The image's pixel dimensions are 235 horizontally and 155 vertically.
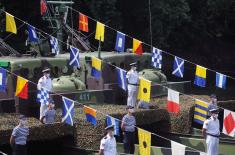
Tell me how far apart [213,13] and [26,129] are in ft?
102

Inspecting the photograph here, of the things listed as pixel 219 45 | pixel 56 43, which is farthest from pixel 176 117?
pixel 219 45

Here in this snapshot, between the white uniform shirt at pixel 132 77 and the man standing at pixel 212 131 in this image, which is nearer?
the man standing at pixel 212 131

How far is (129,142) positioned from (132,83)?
142 inches

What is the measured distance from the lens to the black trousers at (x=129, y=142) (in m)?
16.7

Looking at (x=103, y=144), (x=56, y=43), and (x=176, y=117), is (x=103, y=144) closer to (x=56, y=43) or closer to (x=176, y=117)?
(x=176, y=117)

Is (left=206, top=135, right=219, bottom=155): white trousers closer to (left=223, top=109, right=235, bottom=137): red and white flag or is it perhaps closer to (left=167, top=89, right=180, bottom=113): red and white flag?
(left=223, top=109, right=235, bottom=137): red and white flag

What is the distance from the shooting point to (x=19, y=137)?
1484 centimetres

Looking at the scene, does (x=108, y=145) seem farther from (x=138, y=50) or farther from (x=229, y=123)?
(x=138, y=50)

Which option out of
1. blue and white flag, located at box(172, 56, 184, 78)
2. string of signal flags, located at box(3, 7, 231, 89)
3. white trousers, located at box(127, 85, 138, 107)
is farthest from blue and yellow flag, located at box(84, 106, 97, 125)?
blue and white flag, located at box(172, 56, 184, 78)

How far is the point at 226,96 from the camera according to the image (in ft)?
112

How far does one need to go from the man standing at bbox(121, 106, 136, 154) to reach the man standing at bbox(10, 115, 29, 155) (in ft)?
9.03

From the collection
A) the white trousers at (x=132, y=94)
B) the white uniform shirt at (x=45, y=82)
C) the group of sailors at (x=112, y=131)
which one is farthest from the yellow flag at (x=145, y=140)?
the white trousers at (x=132, y=94)

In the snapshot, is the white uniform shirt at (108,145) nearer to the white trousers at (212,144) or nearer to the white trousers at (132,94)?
the white trousers at (212,144)

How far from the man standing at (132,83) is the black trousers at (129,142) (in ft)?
11.1
